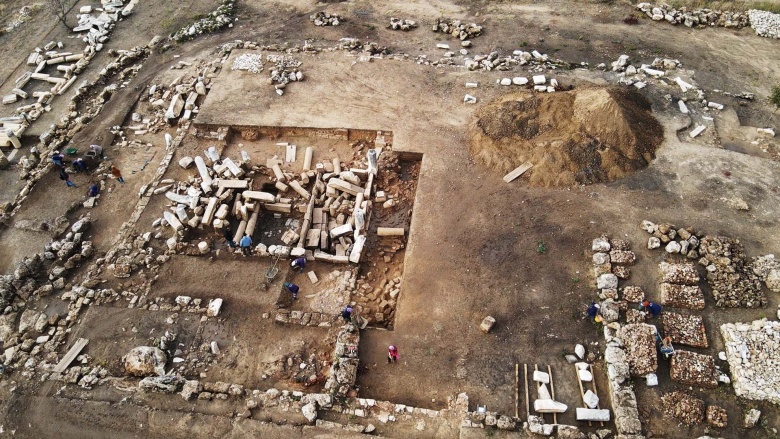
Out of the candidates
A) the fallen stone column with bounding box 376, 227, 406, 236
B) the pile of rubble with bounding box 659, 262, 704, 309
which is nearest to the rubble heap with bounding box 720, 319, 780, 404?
the pile of rubble with bounding box 659, 262, 704, 309

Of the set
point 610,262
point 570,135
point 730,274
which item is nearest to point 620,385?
point 610,262


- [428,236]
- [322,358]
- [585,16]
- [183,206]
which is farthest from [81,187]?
[585,16]

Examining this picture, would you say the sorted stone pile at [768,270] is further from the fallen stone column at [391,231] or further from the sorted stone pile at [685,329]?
the fallen stone column at [391,231]

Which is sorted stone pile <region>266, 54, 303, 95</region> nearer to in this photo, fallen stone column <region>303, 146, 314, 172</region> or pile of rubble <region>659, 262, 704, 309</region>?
fallen stone column <region>303, 146, 314, 172</region>

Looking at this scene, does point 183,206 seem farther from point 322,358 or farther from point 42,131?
point 42,131

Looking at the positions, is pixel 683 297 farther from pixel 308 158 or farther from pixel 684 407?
Result: pixel 308 158

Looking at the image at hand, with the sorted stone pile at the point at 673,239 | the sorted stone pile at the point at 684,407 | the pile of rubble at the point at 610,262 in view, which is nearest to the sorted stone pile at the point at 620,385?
the sorted stone pile at the point at 684,407
